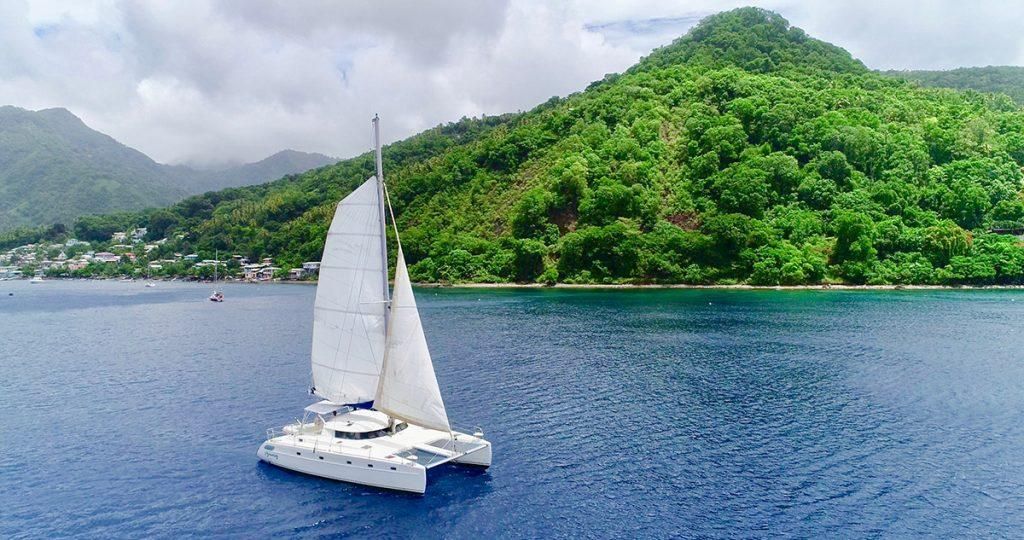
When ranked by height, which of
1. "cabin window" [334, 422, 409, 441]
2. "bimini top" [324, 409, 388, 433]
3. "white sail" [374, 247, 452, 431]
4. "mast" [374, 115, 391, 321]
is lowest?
"cabin window" [334, 422, 409, 441]

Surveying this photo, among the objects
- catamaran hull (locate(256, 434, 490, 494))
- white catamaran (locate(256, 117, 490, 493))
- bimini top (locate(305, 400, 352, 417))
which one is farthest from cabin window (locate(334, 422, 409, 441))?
bimini top (locate(305, 400, 352, 417))

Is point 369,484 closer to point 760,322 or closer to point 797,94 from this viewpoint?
point 760,322

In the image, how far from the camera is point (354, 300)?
35.5 metres

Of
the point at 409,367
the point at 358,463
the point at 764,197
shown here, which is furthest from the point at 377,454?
the point at 764,197

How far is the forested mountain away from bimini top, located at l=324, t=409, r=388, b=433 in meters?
114

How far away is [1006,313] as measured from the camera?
294 feet

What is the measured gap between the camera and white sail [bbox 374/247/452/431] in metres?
33.8

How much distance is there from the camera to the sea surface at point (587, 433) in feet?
97.9

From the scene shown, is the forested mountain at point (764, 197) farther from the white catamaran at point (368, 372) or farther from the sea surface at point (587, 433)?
the white catamaran at point (368, 372)

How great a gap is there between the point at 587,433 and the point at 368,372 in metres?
16.1

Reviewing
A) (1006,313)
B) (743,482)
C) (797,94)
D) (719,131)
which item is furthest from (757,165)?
(743,482)

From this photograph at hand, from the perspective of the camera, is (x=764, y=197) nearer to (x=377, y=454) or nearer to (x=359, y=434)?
(x=359, y=434)

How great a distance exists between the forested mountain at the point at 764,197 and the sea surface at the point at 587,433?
4842 cm

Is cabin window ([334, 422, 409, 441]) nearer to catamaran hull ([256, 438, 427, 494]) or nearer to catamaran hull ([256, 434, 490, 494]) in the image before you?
catamaran hull ([256, 434, 490, 494])
